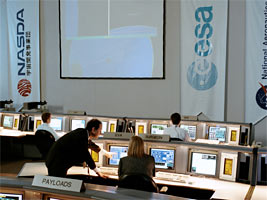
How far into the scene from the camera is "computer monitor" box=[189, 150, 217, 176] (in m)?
3.57

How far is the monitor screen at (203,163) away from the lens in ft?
11.7

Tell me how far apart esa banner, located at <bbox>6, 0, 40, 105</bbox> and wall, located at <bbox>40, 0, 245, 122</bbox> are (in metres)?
0.19

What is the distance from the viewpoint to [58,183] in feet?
6.65

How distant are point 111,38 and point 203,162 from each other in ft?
16.7

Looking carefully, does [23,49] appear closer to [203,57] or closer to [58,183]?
[203,57]

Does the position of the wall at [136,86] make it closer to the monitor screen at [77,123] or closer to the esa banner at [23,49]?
the esa banner at [23,49]

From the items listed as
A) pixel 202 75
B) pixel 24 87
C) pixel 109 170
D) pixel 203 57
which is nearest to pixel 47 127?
pixel 109 170

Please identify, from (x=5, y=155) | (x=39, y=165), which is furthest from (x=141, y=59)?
(x=39, y=165)

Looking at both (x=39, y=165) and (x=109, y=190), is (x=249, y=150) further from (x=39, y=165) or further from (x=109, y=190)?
(x=39, y=165)

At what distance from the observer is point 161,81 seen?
301 inches

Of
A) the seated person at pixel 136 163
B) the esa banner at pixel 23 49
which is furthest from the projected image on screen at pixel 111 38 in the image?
the seated person at pixel 136 163

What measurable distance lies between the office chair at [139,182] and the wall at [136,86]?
4.68m

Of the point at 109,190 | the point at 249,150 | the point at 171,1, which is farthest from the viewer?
the point at 171,1

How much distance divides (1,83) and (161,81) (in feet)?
15.3
